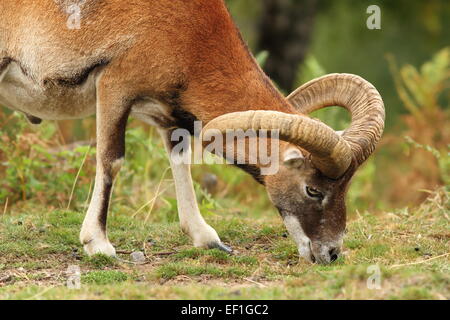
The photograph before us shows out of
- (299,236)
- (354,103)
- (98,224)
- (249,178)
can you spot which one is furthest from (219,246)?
(249,178)

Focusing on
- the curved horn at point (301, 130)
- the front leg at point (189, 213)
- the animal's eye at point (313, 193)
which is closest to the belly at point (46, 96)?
the front leg at point (189, 213)

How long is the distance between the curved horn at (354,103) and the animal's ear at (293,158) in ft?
1.61

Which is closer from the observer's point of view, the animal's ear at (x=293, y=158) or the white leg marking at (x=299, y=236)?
the animal's ear at (x=293, y=158)

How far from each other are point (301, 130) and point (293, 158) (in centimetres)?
59

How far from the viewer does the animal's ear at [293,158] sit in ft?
28.7

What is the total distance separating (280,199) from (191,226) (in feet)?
5.02

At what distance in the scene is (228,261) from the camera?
30.2ft

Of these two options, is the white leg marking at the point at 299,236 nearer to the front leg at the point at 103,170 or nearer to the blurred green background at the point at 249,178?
the front leg at the point at 103,170

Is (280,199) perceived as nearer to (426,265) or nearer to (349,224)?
(426,265)

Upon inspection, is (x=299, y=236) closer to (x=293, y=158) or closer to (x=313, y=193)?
(x=313, y=193)

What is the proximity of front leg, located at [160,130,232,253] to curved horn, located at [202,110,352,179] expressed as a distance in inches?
73.9

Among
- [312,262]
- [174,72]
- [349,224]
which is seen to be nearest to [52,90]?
[174,72]

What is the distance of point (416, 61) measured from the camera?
30.1 metres

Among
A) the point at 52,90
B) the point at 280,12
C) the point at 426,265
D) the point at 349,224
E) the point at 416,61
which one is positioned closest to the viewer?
the point at 426,265
